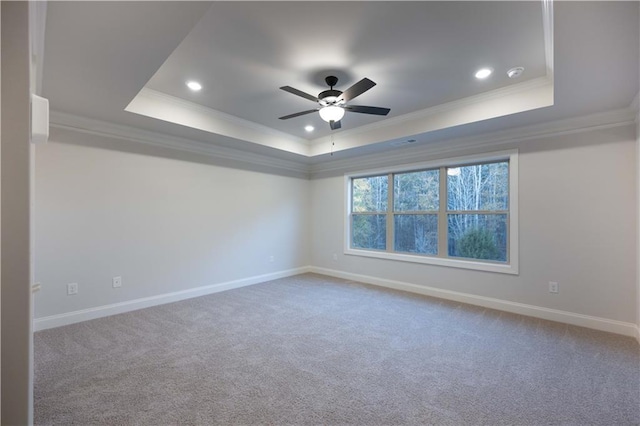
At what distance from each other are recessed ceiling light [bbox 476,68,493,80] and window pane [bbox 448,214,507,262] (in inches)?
78.3

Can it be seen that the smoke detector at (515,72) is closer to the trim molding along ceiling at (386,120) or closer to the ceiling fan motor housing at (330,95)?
the trim molding along ceiling at (386,120)

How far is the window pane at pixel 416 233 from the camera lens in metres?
4.79

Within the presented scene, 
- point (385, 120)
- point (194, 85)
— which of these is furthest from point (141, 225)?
point (385, 120)

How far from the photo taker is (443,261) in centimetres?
452

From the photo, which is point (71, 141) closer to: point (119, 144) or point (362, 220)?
point (119, 144)

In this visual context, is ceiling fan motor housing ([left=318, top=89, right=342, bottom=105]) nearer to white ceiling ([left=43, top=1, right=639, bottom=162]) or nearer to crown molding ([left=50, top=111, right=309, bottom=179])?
white ceiling ([left=43, top=1, right=639, bottom=162])

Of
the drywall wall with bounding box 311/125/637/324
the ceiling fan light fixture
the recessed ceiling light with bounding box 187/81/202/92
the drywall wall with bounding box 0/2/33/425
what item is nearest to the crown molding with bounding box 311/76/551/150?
the drywall wall with bounding box 311/125/637/324

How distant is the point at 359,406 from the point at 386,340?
1105mm

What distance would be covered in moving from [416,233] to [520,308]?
69.2 inches

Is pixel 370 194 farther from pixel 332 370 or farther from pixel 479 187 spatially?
pixel 332 370

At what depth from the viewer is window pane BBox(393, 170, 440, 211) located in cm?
482

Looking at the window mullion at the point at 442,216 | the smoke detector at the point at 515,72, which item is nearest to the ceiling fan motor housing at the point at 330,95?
the smoke detector at the point at 515,72

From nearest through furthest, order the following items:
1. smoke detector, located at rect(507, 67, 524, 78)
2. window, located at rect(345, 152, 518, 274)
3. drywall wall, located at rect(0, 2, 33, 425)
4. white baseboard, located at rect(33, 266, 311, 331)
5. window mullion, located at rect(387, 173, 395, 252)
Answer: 1. drywall wall, located at rect(0, 2, 33, 425)
2. smoke detector, located at rect(507, 67, 524, 78)
3. white baseboard, located at rect(33, 266, 311, 331)
4. window, located at rect(345, 152, 518, 274)
5. window mullion, located at rect(387, 173, 395, 252)

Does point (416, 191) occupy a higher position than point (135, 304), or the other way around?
point (416, 191)
